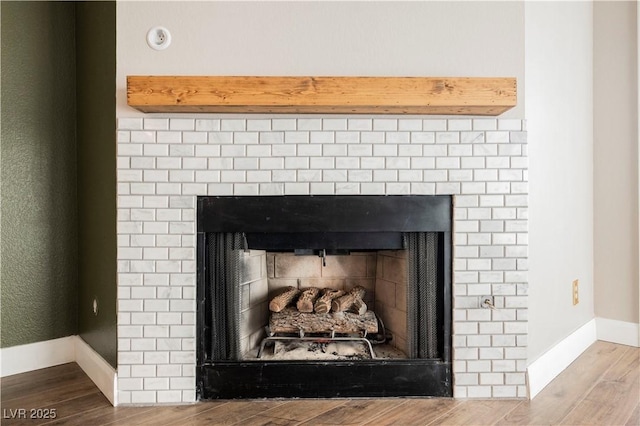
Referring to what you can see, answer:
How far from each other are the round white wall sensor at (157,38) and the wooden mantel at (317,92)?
19 cm

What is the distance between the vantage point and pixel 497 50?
86.9 inches

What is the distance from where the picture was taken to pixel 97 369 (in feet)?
8.02

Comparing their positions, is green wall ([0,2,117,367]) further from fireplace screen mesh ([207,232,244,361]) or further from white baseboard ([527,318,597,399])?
white baseboard ([527,318,597,399])

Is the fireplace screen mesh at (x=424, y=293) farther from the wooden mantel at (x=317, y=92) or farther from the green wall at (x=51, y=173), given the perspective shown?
the green wall at (x=51, y=173)

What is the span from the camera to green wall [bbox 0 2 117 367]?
8.45 feet

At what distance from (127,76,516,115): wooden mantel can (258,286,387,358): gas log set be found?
3.11 ft

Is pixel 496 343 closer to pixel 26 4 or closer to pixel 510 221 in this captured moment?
pixel 510 221

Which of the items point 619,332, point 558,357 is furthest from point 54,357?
point 619,332

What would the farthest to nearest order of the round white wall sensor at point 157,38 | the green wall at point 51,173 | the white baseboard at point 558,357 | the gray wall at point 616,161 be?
the gray wall at point 616,161, the green wall at point 51,173, the white baseboard at point 558,357, the round white wall sensor at point 157,38

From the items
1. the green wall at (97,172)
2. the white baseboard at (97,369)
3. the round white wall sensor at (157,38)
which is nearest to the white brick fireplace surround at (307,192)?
the white baseboard at (97,369)

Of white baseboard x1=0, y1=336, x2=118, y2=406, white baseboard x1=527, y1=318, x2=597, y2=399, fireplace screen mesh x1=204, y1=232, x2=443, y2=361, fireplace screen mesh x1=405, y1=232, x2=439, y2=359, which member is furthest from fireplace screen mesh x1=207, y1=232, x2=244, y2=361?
white baseboard x1=527, y1=318, x2=597, y2=399

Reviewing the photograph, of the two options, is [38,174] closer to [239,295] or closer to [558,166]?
[239,295]

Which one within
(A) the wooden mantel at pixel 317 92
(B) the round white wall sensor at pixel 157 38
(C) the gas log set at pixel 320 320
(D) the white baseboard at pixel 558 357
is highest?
(B) the round white wall sensor at pixel 157 38

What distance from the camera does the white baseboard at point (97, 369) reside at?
220 cm
